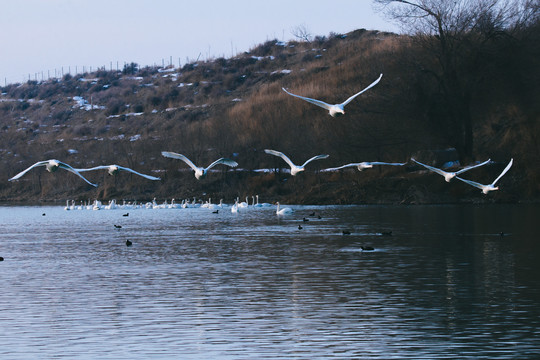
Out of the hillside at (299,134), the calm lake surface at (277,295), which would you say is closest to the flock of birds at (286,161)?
the calm lake surface at (277,295)

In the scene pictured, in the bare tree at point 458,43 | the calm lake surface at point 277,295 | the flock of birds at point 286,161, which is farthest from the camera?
the bare tree at point 458,43

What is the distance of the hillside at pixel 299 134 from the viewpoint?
233ft

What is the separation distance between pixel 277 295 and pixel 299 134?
235 ft

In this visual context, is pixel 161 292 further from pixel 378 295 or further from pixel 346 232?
pixel 346 232

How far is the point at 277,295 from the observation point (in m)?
22.5

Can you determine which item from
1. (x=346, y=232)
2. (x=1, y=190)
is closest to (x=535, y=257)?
(x=346, y=232)

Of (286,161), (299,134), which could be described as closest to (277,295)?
(286,161)

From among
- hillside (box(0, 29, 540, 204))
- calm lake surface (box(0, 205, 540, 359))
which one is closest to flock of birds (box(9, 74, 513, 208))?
calm lake surface (box(0, 205, 540, 359))

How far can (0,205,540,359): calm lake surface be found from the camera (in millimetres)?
16266

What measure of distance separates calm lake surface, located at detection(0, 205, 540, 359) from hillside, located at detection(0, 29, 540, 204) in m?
28.9

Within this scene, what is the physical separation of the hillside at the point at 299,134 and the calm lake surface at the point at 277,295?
28.9 metres

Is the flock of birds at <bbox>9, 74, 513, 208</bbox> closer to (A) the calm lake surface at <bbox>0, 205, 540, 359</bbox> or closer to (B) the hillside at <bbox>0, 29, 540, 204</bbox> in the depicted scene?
(A) the calm lake surface at <bbox>0, 205, 540, 359</bbox>

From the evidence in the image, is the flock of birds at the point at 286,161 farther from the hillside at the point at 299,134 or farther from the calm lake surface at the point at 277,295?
the hillside at the point at 299,134

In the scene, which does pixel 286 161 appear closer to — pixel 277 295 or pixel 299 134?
pixel 277 295
